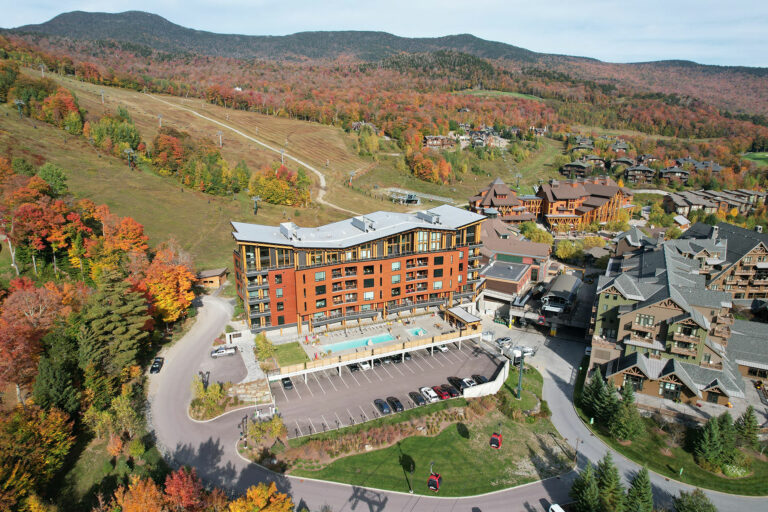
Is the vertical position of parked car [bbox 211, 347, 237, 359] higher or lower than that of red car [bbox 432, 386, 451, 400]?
higher

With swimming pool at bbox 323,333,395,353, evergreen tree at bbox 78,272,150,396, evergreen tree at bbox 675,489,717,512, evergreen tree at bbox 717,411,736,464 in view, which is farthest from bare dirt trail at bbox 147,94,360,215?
evergreen tree at bbox 675,489,717,512

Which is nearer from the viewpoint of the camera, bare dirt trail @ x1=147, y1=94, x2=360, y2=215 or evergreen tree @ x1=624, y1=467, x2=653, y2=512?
evergreen tree @ x1=624, y1=467, x2=653, y2=512

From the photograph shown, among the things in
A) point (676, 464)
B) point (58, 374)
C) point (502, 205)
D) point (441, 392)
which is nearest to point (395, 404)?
point (441, 392)

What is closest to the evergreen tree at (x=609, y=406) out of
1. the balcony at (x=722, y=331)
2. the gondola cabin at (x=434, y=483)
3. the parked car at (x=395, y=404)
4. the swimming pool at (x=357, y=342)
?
the balcony at (x=722, y=331)

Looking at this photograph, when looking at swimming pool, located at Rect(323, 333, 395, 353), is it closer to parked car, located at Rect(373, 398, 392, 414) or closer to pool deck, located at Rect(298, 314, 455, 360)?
pool deck, located at Rect(298, 314, 455, 360)

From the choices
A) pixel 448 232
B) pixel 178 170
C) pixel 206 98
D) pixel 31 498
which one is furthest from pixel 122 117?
pixel 31 498

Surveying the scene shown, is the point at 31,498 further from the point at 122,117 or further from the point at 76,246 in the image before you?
the point at 122,117
